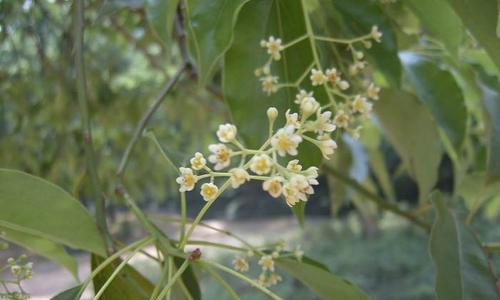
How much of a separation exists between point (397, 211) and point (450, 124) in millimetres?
195

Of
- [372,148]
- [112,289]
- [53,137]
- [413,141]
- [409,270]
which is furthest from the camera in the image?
[409,270]

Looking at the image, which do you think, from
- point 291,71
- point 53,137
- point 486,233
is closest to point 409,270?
point 486,233

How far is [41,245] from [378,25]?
374 millimetres

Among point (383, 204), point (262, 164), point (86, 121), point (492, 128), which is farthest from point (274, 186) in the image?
point (383, 204)

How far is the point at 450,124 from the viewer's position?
2.19ft

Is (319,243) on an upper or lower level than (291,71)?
lower

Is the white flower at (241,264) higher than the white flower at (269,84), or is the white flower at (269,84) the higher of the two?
the white flower at (269,84)

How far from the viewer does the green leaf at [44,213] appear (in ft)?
1.42

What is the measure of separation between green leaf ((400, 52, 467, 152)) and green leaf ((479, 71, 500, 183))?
3cm

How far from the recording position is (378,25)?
0.59 m

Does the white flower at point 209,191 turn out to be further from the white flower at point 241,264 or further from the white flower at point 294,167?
the white flower at point 241,264

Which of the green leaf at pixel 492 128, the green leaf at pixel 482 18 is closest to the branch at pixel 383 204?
the green leaf at pixel 492 128

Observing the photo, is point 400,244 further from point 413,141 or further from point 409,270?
point 413,141

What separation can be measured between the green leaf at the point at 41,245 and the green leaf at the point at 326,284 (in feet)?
0.64
